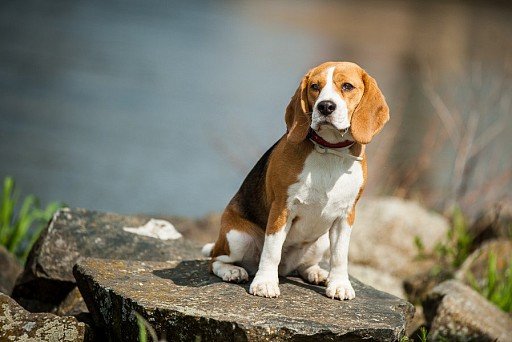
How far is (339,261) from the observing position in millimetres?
5746

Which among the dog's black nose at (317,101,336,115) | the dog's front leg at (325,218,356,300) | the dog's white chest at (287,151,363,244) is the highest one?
the dog's black nose at (317,101,336,115)

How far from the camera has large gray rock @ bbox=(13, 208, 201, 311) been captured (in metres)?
6.89

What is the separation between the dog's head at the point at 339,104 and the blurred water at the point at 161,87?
280 inches

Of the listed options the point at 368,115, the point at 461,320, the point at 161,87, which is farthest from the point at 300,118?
the point at 161,87

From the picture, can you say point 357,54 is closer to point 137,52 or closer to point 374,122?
point 137,52

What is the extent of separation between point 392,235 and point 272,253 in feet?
14.9

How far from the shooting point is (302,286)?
6023 mm

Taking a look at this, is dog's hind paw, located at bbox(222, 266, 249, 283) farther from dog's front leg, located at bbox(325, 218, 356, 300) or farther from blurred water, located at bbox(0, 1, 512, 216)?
blurred water, located at bbox(0, 1, 512, 216)

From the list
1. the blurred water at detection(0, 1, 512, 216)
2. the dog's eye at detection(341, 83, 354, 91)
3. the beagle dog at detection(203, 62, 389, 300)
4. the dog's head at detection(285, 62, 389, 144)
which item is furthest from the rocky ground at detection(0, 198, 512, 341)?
the blurred water at detection(0, 1, 512, 216)

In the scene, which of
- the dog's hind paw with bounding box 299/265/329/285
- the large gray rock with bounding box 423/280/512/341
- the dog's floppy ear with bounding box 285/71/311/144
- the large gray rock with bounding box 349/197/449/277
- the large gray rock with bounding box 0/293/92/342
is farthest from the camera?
the large gray rock with bounding box 349/197/449/277

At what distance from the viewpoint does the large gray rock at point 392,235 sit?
9695 mm

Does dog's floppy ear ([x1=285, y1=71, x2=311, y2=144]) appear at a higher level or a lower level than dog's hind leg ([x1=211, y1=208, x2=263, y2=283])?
higher

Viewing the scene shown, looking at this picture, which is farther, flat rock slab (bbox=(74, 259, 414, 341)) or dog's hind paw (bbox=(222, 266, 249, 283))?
dog's hind paw (bbox=(222, 266, 249, 283))

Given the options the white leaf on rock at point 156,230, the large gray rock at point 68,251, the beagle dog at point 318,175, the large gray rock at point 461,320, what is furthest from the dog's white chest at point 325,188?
the white leaf on rock at point 156,230
